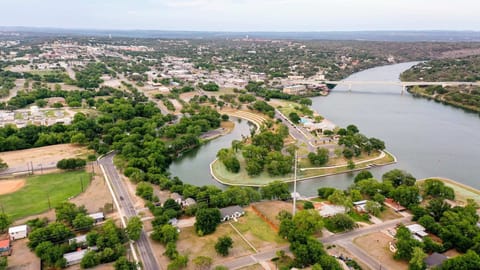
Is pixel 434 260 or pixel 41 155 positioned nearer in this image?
pixel 434 260

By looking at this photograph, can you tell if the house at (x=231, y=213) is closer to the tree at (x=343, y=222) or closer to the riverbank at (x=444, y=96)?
the tree at (x=343, y=222)

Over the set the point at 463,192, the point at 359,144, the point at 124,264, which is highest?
the point at 359,144

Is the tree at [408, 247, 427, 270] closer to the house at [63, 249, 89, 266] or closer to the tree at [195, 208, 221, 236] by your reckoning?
the tree at [195, 208, 221, 236]

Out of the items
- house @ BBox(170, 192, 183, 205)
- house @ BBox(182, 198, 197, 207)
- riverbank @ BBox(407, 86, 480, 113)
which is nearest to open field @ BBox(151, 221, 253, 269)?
house @ BBox(182, 198, 197, 207)

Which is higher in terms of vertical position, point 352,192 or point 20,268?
point 352,192

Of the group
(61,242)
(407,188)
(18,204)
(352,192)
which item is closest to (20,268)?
(61,242)

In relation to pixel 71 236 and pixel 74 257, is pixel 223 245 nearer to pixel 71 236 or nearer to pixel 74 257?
pixel 74 257

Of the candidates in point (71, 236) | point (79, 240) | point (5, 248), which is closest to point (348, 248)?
point (79, 240)

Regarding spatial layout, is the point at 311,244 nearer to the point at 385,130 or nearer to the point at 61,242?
the point at 61,242
